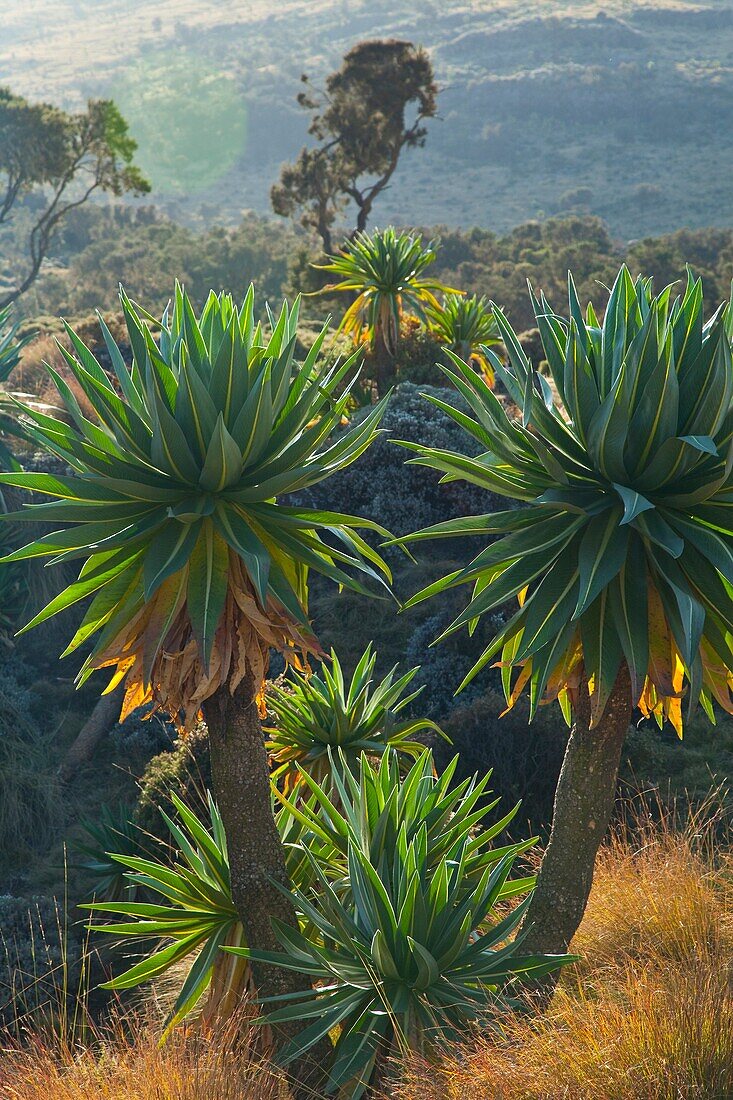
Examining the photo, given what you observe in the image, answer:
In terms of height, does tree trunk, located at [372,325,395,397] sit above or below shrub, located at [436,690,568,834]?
A: above

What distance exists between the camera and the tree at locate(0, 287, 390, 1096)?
13.2ft

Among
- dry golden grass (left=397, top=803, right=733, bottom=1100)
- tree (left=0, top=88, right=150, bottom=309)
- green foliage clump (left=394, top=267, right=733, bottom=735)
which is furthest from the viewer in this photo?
tree (left=0, top=88, right=150, bottom=309)

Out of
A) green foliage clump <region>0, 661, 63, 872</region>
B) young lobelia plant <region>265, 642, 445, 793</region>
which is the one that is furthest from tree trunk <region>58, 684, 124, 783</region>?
young lobelia plant <region>265, 642, 445, 793</region>

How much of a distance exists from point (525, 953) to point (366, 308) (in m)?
12.2

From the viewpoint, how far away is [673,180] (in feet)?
196

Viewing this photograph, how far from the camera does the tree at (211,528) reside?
4.01 meters

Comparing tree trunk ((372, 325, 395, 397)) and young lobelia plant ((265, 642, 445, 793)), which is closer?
young lobelia plant ((265, 642, 445, 793))

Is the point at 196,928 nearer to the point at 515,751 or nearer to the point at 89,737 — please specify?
the point at 515,751

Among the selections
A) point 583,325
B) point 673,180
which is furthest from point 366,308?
point 673,180

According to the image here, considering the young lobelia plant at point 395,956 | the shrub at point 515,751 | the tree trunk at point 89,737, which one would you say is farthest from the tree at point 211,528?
the tree trunk at point 89,737

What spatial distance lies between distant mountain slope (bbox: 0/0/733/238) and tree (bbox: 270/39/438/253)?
→ 96.0 feet

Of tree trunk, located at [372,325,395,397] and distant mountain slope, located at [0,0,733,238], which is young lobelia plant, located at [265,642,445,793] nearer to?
tree trunk, located at [372,325,395,397]

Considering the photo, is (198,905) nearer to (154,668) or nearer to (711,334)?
(154,668)

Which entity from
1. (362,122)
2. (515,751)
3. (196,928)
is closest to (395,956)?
(196,928)
